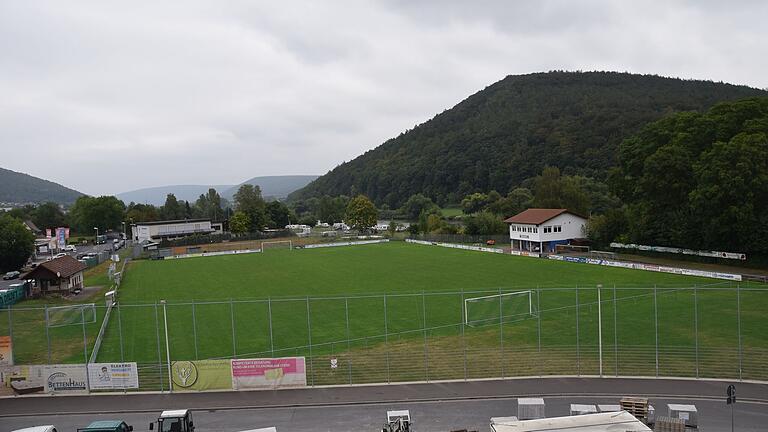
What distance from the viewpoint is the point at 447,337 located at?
2631cm

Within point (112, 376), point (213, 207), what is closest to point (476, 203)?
point (213, 207)

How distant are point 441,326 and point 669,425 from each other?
42.4ft

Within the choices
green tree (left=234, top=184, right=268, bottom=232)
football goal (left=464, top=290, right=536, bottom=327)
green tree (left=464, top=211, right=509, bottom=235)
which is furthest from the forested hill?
football goal (left=464, top=290, right=536, bottom=327)

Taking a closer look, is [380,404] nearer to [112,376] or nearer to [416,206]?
[112,376]

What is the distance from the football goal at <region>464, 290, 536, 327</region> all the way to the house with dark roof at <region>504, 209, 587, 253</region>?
1165 inches

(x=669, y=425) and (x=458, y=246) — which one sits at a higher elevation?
(x=669, y=425)

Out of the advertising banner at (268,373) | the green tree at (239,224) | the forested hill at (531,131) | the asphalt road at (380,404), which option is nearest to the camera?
the asphalt road at (380,404)

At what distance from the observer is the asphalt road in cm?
1653

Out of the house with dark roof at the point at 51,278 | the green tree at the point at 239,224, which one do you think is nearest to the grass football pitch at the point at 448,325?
the house with dark roof at the point at 51,278

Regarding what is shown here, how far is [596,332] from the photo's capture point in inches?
1023

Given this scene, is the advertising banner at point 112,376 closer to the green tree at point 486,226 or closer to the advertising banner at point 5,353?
the advertising banner at point 5,353

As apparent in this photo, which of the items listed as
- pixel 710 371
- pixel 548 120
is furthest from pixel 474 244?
pixel 548 120

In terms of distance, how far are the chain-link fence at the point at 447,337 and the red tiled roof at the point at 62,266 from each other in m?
5.99

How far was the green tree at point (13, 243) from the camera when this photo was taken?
181 ft
